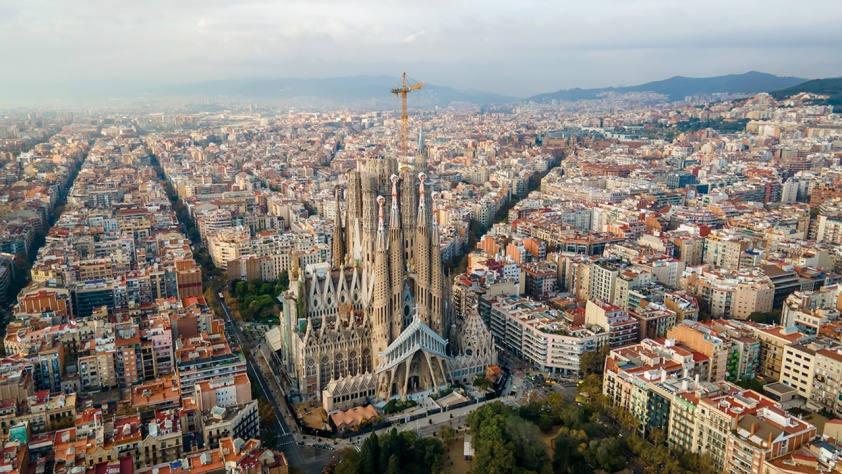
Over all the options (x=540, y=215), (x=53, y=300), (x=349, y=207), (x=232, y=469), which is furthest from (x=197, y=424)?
(x=540, y=215)

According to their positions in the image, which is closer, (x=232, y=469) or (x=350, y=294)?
(x=232, y=469)

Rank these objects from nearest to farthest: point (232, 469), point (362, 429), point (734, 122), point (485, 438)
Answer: point (232, 469)
point (485, 438)
point (362, 429)
point (734, 122)

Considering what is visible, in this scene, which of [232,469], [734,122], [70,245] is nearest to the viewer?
[232,469]

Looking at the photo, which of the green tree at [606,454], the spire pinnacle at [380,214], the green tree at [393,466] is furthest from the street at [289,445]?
the green tree at [606,454]

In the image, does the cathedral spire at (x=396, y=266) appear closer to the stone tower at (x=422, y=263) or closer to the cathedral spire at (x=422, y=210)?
the stone tower at (x=422, y=263)

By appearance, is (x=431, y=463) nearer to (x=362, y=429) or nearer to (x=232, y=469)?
(x=362, y=429)

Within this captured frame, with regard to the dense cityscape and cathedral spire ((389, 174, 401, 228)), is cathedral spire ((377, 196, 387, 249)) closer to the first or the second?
the dense cityscape
